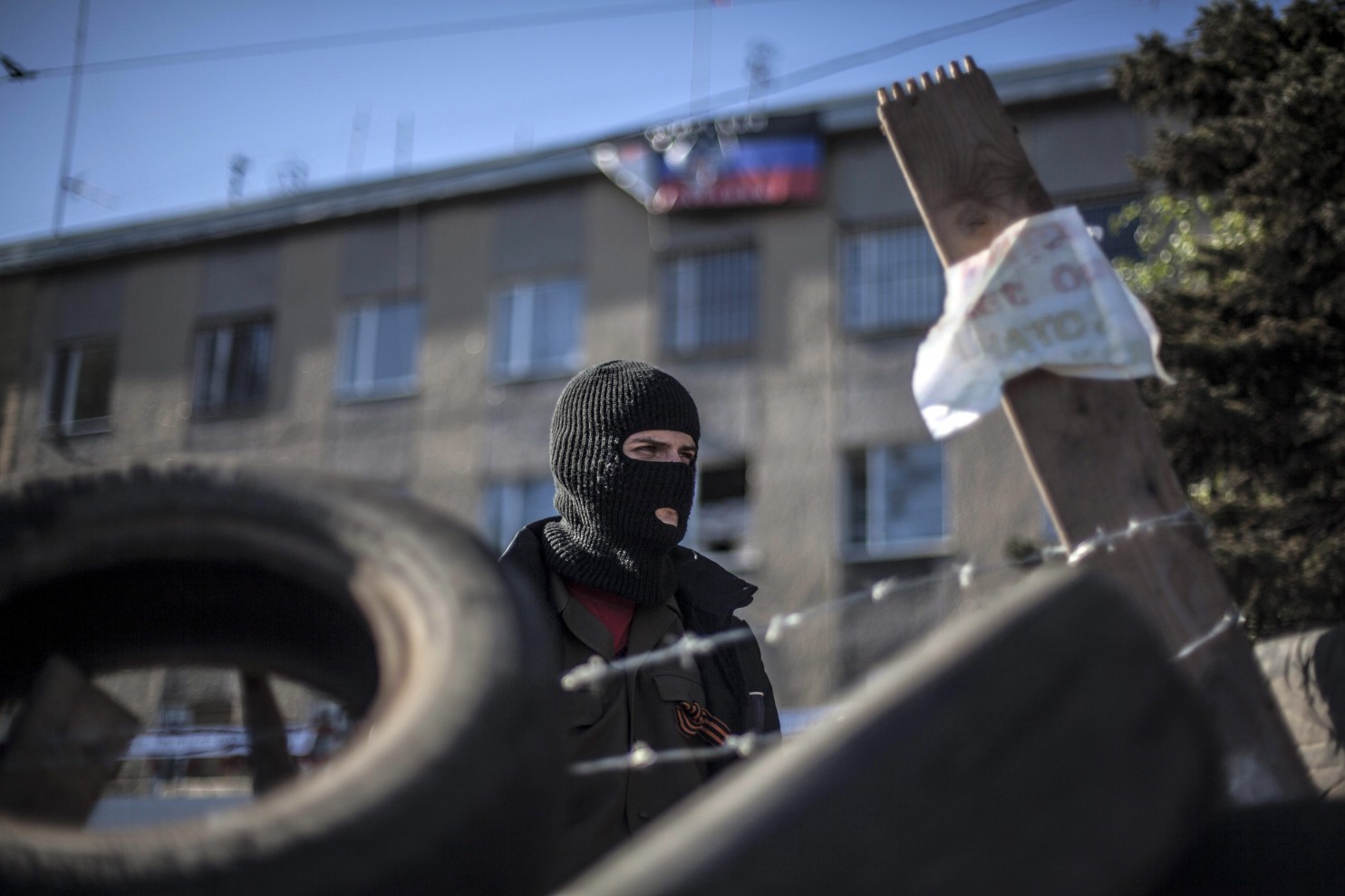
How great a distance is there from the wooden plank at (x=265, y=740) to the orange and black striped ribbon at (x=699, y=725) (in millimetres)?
804

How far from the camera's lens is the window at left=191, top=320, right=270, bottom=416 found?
21.5 m

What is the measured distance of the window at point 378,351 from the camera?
2053 cm

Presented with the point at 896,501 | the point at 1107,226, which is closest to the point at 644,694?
the point at 896,501

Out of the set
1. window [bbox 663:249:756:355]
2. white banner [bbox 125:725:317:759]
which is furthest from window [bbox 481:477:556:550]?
white banner [bbox 125:725:317:759]

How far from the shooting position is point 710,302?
735 inches

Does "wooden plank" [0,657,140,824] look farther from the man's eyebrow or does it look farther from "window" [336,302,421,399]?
"window" [336,302,421,399]

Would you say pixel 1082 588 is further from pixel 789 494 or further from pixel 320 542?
pixel 789 494

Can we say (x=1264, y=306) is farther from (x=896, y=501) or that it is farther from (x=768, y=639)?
(x=896, y=501)

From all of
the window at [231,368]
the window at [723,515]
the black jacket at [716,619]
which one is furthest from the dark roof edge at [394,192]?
the black jacket at [716,619]

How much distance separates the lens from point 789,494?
698 inches

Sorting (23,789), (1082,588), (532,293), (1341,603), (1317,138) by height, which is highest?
(532,293)

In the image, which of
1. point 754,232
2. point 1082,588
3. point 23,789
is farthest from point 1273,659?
point 754,232

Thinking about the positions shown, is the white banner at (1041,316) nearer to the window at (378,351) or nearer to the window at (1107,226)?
the window at (1107,226)

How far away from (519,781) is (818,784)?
380 millimetres
